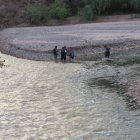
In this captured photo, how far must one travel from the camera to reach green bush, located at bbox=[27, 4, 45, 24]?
6372cm

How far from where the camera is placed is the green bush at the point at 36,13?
209 ft

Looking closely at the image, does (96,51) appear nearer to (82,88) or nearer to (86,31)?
(86,31)

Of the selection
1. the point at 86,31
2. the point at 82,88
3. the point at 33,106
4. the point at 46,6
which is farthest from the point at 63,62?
the point at 46,6

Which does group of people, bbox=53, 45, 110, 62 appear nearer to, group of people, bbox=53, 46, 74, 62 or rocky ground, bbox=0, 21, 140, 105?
group of people, bbox=53, 46, 74, 62

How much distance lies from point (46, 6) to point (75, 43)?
123ft

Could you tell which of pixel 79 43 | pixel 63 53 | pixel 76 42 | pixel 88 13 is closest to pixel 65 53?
pixel 63 53

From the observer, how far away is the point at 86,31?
44.3m

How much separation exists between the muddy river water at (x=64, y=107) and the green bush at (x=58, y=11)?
137 ft

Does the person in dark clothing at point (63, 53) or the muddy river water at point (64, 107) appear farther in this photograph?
the person in dark clothing at point (63, 53)

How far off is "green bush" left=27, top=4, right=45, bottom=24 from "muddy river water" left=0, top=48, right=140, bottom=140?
1628 inches

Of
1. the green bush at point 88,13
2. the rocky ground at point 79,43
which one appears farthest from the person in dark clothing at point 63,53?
the green bush at point 88,13

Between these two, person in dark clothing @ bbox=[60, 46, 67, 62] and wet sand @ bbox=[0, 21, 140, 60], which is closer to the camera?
person in dark clothing @ bbox=[60, 46, 67, 62]

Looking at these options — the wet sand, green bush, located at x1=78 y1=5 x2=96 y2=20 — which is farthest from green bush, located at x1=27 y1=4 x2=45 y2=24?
the wet sand

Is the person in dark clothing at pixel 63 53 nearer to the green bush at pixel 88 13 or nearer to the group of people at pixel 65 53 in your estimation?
the group of people at pixel 65 53
